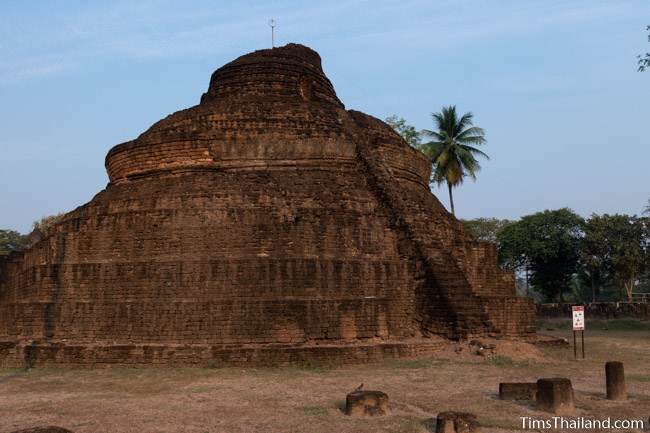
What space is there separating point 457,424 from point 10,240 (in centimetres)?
5527

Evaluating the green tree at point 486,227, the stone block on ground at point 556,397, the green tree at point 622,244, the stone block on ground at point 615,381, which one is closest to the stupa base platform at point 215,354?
the stone block on ground at point 615,381

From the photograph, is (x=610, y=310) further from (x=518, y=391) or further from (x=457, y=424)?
(x=457, y=424)

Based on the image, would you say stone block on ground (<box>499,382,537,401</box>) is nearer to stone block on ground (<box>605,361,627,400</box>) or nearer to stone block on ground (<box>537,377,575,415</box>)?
stone block on ground (<box>537,377,575,415</box>)

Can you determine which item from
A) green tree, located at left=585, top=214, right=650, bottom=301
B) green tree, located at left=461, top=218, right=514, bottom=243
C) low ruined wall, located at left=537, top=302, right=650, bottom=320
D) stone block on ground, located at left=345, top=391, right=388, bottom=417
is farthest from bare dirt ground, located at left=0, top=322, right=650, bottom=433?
green tree, located at left=461, top=218, right=514, bottom=243

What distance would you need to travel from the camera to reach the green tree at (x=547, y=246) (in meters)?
40.3

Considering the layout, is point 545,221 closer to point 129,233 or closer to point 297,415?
point 129,233

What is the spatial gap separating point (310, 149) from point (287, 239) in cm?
360

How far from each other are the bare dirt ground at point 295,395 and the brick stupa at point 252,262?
0.86m

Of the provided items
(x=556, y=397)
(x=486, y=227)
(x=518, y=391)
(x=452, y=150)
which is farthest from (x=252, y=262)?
(x=486, y=227)

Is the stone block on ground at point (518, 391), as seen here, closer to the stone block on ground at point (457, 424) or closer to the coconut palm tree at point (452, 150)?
the stone block on ground at point (457, 424)

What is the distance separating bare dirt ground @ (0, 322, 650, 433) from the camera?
7941 mm

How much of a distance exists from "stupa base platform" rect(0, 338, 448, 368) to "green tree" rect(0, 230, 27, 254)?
138 feet

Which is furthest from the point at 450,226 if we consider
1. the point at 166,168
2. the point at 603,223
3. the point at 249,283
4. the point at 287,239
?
the point at 603,223

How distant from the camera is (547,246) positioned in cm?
4034
